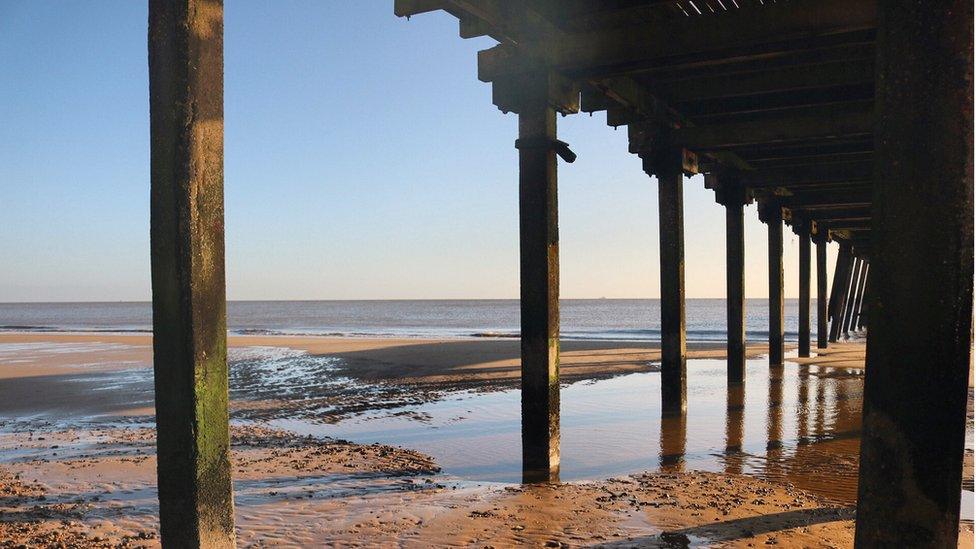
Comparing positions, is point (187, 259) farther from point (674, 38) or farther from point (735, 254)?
point (735, 254)

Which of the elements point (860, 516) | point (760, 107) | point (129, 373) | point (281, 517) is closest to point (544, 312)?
point (281, 517)

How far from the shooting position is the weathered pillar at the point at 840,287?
24984 mm

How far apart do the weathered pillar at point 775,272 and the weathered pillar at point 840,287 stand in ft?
34.6

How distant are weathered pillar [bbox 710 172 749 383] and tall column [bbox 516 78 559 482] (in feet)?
22.6

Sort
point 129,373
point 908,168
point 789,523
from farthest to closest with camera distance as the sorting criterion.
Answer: point 129,373, point 789,523, point 908,168

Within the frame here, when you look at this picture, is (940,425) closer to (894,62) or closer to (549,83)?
(894,62)

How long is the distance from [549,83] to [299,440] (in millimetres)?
4876

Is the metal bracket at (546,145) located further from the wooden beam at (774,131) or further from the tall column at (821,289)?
the tall column at (821,289)

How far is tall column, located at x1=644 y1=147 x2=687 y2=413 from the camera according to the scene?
29.8ft

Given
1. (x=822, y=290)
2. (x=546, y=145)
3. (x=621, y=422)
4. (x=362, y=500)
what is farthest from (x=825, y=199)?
(x=362, y=500)

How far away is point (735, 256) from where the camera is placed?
1255 centimetres

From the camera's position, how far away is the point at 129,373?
16.9 meters

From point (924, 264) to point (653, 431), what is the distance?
6.49 meters

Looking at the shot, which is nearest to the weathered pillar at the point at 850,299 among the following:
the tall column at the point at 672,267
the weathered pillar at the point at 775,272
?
the weathered pillar at the point at 775,272
